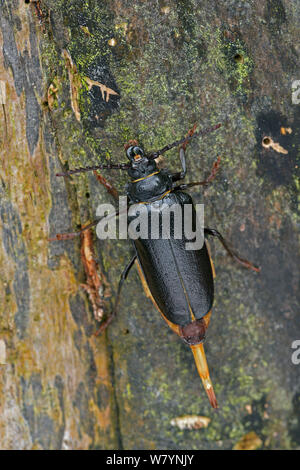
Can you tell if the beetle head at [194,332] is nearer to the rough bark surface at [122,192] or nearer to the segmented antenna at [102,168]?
the rough bark surface at [122,192]

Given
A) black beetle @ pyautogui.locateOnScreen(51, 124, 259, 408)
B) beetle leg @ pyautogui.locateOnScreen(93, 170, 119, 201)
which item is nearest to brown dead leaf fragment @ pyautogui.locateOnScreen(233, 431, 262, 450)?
black beetle @ pyautogui.locateOnScreen(51, 124, 259, 408)

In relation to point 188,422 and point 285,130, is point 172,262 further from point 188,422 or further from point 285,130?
point 188,422

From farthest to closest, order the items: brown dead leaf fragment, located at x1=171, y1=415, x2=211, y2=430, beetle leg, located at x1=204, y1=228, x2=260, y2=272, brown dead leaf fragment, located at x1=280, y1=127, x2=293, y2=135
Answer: brown dead leaf fragment, located at x1=171, y1=415, x2=211, y2=430 < beetle leg, located at x1=204, y1=228, x2=260, y2=272 < brown dead leaf fragment, located at x1=280, y1=127, x2=293, y2=135

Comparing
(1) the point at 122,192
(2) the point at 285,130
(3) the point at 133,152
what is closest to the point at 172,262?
(1) the point at 122,192

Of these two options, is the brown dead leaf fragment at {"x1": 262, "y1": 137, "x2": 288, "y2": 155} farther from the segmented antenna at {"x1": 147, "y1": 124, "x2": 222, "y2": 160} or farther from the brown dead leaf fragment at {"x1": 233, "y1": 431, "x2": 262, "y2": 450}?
the brown dead leaf fragment at {"x1": 233, "y1": 431, "x2": 262, "y2": 450}

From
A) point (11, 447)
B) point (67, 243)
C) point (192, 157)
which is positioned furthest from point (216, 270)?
point (11, 447)

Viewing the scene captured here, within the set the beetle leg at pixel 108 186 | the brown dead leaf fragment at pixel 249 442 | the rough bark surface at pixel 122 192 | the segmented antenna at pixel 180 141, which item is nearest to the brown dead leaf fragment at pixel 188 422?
the rough bark surface at pixel 122 192

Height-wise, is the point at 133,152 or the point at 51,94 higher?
the point at 51,94
